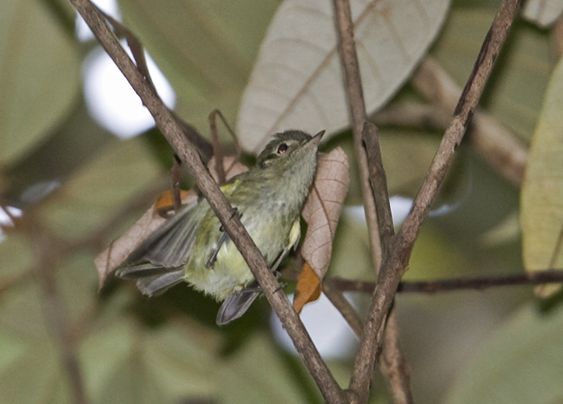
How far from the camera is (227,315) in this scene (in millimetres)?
2551

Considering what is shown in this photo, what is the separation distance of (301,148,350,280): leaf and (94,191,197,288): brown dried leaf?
301mm

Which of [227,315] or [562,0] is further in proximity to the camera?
[562,0]

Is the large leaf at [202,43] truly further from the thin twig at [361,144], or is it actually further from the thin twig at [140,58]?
the thin twig at [361,144]

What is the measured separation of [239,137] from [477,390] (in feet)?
2.98

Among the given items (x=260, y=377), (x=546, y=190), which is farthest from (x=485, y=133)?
(x=260, y=377)

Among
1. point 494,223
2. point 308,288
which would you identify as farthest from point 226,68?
point 308,288

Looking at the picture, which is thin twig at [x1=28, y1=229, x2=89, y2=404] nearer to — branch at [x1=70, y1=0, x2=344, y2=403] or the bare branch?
the bare branch

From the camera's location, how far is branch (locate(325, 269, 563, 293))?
2.50 m

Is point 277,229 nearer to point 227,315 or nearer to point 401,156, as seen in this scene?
point 227,315

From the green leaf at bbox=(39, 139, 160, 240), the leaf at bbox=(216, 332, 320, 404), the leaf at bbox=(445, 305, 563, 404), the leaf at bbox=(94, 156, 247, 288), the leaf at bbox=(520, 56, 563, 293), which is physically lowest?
the leaf at bbox=(445, 305, 563, 404)

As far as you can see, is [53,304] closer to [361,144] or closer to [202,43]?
[202,43]

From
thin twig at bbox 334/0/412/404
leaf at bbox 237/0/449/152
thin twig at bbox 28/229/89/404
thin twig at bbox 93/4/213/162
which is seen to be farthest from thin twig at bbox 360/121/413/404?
thin twig at bbox 28/229/89/404

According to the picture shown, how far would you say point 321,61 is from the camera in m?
2.87

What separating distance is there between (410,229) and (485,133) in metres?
1.51
